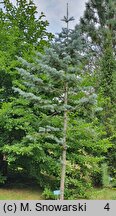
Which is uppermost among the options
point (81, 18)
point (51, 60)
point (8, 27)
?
point (81, 18)

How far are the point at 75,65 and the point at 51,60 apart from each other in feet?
2.00

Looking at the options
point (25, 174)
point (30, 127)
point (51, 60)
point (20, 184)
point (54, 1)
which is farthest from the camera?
point (54, 1)

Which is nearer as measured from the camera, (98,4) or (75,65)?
(75,65)

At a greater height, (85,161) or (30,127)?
(30,127)

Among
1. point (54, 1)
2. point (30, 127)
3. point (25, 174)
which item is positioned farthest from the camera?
point (54, 1)

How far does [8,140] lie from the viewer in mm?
10805

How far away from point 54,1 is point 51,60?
7.37 meters

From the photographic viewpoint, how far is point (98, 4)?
22.6m

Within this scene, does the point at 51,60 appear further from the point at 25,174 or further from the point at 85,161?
the point at 25,174

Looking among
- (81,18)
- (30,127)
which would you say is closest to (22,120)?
(30,127)

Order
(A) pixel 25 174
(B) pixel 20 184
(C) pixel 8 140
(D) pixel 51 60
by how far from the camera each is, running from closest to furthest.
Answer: (D) pixel 51 60, (C) pixel 8 140, (B) pixel 20 184, (A) pixel 25 174

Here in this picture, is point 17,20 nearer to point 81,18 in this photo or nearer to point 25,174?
point 25,174

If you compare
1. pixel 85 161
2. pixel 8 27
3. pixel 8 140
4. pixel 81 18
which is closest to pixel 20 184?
pixel 8 140

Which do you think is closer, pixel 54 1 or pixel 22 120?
pixel 22 120
